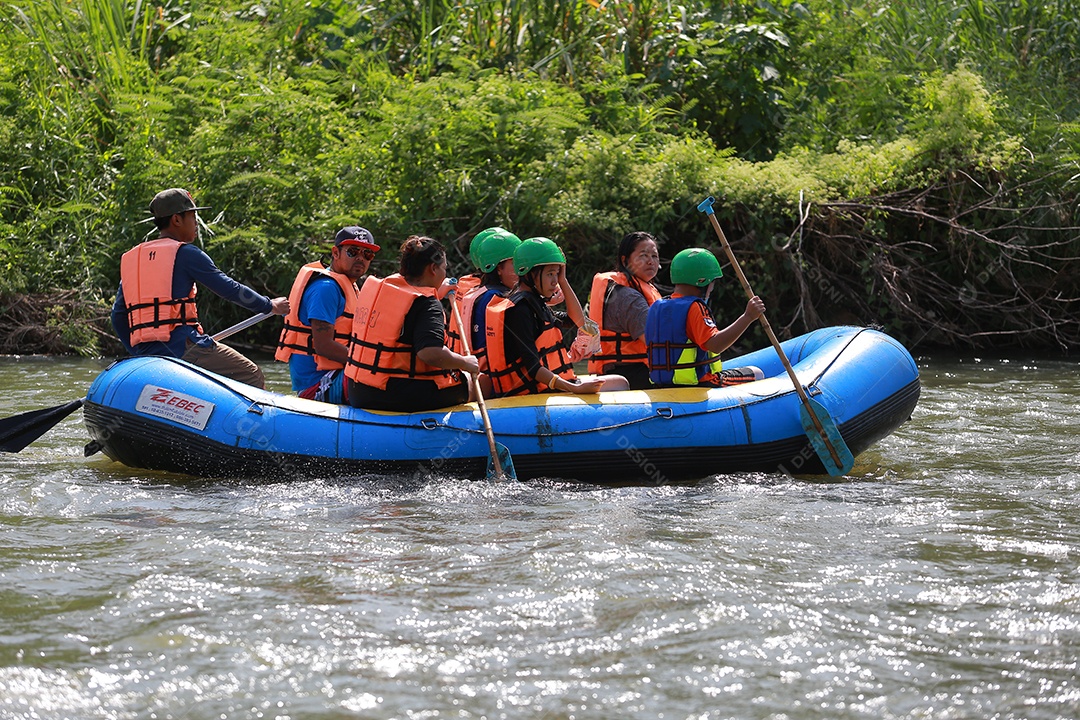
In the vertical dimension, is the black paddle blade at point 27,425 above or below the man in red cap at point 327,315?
below

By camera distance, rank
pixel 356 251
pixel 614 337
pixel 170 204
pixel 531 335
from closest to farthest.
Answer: pixel 531 335
pixel 170 204
pixel 356 251
pixel 614 337

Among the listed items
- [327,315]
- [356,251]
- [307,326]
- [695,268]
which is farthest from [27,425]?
[695,268]

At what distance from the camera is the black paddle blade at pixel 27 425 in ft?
18.8

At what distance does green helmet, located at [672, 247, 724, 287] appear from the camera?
5.74m

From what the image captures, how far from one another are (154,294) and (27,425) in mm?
815

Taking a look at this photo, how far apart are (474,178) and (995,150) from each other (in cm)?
419

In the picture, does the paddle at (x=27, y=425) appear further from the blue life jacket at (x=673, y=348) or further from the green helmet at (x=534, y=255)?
the blue life jacket at (x=673, y=348)

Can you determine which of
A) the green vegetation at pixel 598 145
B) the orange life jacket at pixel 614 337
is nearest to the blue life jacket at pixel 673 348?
the orange life jacket at pixel 614 337

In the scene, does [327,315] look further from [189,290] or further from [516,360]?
[516,360]

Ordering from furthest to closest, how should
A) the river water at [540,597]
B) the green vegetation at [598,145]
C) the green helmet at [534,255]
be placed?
the green vegetation at [598,145] → the green helmet at [534,255] → the river water at [540,597]

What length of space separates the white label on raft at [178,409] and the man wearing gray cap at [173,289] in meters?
0.56

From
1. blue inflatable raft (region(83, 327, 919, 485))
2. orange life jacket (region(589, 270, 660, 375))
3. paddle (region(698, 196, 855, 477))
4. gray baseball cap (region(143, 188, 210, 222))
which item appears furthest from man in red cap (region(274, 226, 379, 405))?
paddle (region(698, 196, 855, 477))

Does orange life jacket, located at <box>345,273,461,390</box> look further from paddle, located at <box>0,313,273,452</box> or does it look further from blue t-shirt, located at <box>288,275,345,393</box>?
paddle, located at <box>0,313,273,452</box>

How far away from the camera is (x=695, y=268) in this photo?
18.8ft
